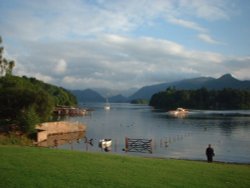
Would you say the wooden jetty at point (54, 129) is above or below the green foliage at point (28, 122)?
below

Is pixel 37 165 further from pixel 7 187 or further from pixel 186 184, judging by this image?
pixel 186 184

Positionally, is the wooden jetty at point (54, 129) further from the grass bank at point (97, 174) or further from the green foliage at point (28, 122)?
the grass bank at point (97, 174)

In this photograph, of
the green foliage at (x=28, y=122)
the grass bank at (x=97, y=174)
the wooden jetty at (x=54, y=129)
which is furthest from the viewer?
the wooden jetty at (x=54, y=129)

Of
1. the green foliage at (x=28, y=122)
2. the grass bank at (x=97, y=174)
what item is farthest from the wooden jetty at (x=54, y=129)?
the grass bank at (x=97, y=174)

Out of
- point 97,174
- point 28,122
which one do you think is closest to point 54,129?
point 28,122

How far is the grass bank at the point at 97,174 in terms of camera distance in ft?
Result: 59.2

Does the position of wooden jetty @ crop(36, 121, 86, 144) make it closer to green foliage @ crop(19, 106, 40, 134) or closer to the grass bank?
green foliage @ crop(19, 106, 40, 134)

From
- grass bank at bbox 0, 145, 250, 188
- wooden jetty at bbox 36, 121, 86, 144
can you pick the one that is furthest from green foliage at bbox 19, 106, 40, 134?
grass bank at bbox 0, 145, 250, 188

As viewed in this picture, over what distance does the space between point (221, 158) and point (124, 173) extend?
37.3m

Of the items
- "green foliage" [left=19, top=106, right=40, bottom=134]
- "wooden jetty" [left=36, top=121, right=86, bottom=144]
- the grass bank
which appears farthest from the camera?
"wooden jetty" [left=36, top=121, right=86, bottom=144]

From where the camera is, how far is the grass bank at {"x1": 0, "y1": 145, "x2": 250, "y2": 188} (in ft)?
59.2

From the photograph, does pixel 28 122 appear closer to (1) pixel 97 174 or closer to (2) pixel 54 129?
(2) pixel 54 129

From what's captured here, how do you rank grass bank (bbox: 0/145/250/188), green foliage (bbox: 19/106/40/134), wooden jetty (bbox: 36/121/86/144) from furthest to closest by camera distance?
wooden jetty (bbox: 36/121/86/144)
green foliage (bbox: 19/106/40/134)
grass bank (bbox: 0/145/250/188)

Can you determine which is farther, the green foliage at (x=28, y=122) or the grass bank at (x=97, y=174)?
the green foliage at (x=28, y=122)
